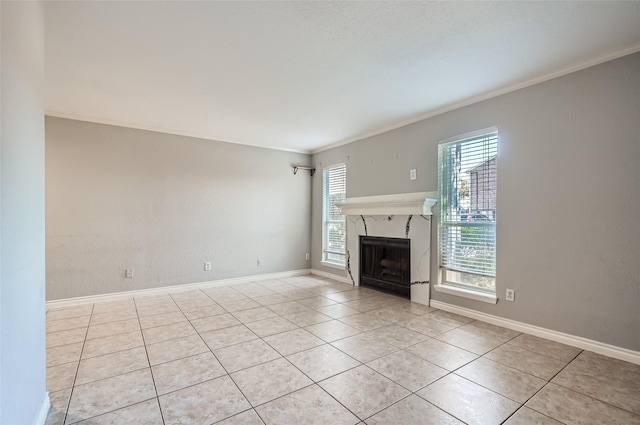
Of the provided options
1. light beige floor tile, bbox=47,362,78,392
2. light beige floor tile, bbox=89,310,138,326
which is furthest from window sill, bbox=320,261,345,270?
light beige floor tile, bbox=47,362,78,392

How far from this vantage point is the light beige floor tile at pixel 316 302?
387 centimetres

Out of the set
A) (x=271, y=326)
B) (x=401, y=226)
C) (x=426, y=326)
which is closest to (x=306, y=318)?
(x=271, y=326)

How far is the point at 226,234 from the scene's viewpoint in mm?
5039

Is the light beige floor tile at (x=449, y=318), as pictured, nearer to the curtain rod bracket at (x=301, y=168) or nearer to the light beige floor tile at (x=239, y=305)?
the light beige floor tile at (x=239, y=305)

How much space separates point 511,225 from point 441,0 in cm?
222

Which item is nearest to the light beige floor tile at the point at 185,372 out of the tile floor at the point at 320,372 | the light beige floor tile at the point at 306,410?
the tile floor at the point at 320,372

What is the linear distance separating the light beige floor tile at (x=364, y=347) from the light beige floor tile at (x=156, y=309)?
2189mm

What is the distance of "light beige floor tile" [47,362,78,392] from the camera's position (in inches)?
79.2

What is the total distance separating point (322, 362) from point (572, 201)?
256 centimetres

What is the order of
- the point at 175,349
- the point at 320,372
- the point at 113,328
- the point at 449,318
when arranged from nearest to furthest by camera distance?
the point at 320,372, the point at 175,349, the point at 113,328, the point at 449,318

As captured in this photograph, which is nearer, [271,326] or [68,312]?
[271,326]

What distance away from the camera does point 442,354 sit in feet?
8.13

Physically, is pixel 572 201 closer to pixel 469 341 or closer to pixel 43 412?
pixel 469 341

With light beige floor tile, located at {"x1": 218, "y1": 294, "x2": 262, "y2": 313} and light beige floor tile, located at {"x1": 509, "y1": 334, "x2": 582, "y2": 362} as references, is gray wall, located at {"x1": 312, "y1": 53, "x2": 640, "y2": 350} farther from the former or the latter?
light beige floor tile, located at {"x1": 218, "y1": 294, "x2": 262, "y2": 313}
